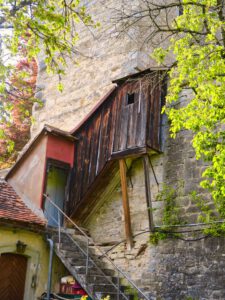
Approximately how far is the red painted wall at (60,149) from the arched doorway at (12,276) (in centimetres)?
293

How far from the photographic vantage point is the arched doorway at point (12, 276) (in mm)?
9578

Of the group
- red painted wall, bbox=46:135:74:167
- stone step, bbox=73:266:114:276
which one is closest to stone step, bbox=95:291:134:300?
stone step, bbox=73:266:114:276

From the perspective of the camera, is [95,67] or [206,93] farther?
[95,67]

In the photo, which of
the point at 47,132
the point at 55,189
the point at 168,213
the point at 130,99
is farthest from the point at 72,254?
the point at 130,99

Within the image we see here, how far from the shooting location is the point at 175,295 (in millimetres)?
8672

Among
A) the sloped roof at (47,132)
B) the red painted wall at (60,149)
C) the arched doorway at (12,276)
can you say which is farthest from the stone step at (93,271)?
the sloped roof at (47,132)

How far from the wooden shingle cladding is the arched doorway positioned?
1957mm

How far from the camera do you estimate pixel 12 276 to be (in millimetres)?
9766

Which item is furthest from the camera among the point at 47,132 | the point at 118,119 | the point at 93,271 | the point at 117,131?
the point at 47,132

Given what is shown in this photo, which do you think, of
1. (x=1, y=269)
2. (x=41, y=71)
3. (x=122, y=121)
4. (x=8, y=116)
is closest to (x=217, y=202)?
(x=122, y=121)

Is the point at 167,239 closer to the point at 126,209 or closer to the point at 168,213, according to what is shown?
the point at 168,213

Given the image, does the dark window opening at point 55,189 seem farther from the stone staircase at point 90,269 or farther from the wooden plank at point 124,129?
the wooden plank at point 124,129

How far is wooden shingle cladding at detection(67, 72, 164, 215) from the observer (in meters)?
9.95

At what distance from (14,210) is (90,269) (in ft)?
7.93
